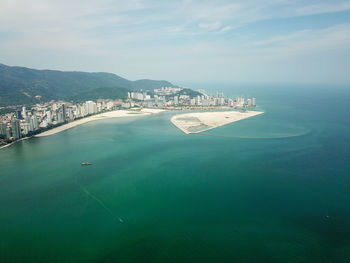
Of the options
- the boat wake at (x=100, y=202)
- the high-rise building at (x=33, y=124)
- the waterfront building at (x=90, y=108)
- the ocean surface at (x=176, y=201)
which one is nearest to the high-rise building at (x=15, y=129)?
the high-rise building at (x=33, y=124)

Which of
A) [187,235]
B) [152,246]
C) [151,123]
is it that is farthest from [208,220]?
[151,123]

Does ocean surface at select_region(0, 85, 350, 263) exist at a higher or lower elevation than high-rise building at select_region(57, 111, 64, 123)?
lower

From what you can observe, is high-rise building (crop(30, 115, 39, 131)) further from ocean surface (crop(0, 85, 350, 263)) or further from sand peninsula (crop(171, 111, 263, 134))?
sand peninsula (crop(171, 111, 263, 134))

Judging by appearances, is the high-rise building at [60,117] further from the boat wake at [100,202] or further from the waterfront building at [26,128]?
the boat wake at [100,202]

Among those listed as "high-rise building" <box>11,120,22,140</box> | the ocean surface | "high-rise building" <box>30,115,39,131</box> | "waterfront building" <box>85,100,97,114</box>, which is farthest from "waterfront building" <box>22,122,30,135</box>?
"waterfront building" <box>85,100,97,114</box>

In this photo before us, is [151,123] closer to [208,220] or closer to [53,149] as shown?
[53,149]

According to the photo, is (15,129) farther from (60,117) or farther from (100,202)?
(100,202)
